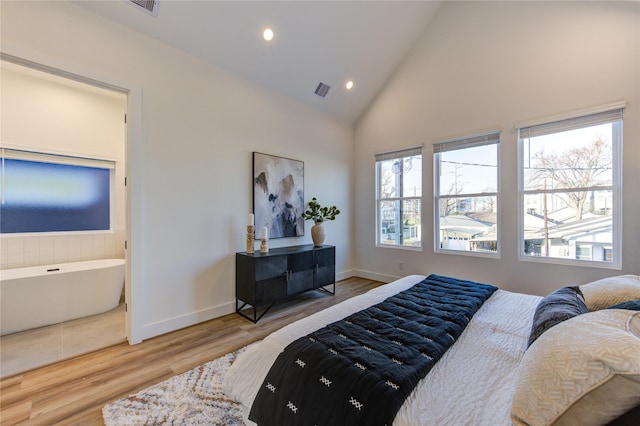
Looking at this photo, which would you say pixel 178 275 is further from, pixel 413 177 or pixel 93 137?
pixel 413 177

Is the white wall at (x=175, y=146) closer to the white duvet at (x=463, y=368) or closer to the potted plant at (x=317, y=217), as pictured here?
the potted plant at (x=317, y=217)

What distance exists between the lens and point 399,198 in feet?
14.8

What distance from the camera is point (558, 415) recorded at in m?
0.70

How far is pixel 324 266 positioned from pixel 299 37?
3056mm

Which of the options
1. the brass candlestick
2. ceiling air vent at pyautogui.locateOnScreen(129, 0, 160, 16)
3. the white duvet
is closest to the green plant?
the brass candlestick

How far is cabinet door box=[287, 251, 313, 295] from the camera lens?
3346mm

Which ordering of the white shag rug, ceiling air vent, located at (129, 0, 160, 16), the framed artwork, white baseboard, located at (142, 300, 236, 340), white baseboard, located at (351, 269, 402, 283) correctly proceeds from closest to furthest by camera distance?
1. the white shag rug
2. ceiling air vent, located at (129, 0, 160, 16)
3. white baseboard, located at (142, 300, 236, 340)
4. the framed artwork
5. white baseboard, located at (351, 269, 402, 283)

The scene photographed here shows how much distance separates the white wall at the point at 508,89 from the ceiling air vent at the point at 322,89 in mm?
1057

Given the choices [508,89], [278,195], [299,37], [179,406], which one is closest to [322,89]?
[299,37]

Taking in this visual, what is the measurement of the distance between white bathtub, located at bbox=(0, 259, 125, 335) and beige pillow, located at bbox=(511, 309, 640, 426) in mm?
4080

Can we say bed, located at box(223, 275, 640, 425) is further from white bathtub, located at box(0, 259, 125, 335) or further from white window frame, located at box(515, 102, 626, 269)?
white bathtub, located at box(0, 259, 125, 335)

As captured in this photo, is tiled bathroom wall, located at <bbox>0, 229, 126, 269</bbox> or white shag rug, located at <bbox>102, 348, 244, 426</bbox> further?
tiled bathroom wall, located at <bbox>0, 229, 126, 269</bbox>

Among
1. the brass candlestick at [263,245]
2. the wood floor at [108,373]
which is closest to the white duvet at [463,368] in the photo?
the wood floor at [108,373]

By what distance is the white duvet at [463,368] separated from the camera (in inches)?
35.2
